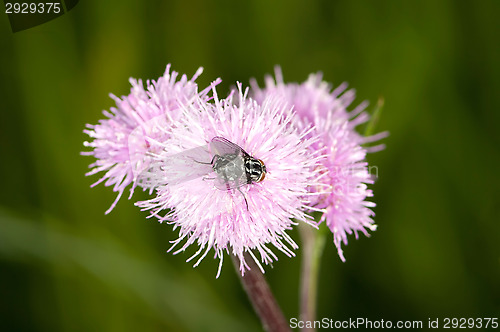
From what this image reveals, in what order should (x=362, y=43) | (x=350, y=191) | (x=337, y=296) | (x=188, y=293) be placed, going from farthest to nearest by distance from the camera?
1. (x=362, y=43)
2. (x=337, y=296)
3. (x=188, y=293)
4. (x=350, y=191)

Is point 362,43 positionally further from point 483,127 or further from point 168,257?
point 168,257

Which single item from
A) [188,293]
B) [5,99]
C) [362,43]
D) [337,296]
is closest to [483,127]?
[362,43]

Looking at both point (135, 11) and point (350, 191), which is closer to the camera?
Result: point (350, 191)

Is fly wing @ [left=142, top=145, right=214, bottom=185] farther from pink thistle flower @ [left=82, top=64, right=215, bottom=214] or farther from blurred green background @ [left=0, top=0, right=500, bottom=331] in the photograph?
blurred green background @ [left=0, top=0, right=500, bottom=331]

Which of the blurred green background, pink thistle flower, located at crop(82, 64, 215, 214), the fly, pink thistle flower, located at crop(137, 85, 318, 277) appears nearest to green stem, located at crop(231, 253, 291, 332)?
pink thistle flower, located at crop(137, 85, 318, 277)

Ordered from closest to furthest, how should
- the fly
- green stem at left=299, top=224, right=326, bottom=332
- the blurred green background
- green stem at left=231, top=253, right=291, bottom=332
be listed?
the fly
green stem at left=231, top=253, right=291, bottom=332
green stem at left=299, top=224, right=326, bottom=332
the blurred green background

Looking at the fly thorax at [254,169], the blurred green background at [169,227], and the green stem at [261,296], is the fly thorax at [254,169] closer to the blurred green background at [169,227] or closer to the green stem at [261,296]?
the green stem at [261,296]
